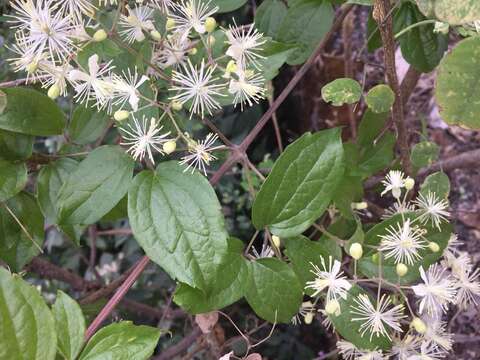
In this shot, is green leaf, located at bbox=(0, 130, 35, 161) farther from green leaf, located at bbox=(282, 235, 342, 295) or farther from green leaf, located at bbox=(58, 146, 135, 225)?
green leaf, located at bbox=(282, 235, 342, 295)

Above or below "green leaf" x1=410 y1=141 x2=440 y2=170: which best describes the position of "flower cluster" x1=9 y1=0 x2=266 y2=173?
above

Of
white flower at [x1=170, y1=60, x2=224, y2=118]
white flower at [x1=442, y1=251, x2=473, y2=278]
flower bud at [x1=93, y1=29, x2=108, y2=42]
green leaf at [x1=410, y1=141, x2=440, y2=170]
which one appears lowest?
white flower at [x1=442, y1=251, x2=473, y2=278]

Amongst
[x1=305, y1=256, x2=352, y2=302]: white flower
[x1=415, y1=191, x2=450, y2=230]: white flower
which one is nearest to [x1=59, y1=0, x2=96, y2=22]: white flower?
[x1=305, y1=256, x2=352, y2=302]: white flower

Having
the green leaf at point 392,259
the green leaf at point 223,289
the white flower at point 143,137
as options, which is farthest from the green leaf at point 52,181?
the green leaf at point 392,259

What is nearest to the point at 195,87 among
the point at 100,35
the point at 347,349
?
the point at 100,35

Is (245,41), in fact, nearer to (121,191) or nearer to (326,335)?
(121,191)

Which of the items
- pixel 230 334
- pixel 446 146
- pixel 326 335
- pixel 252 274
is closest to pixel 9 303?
pixel 252 274
